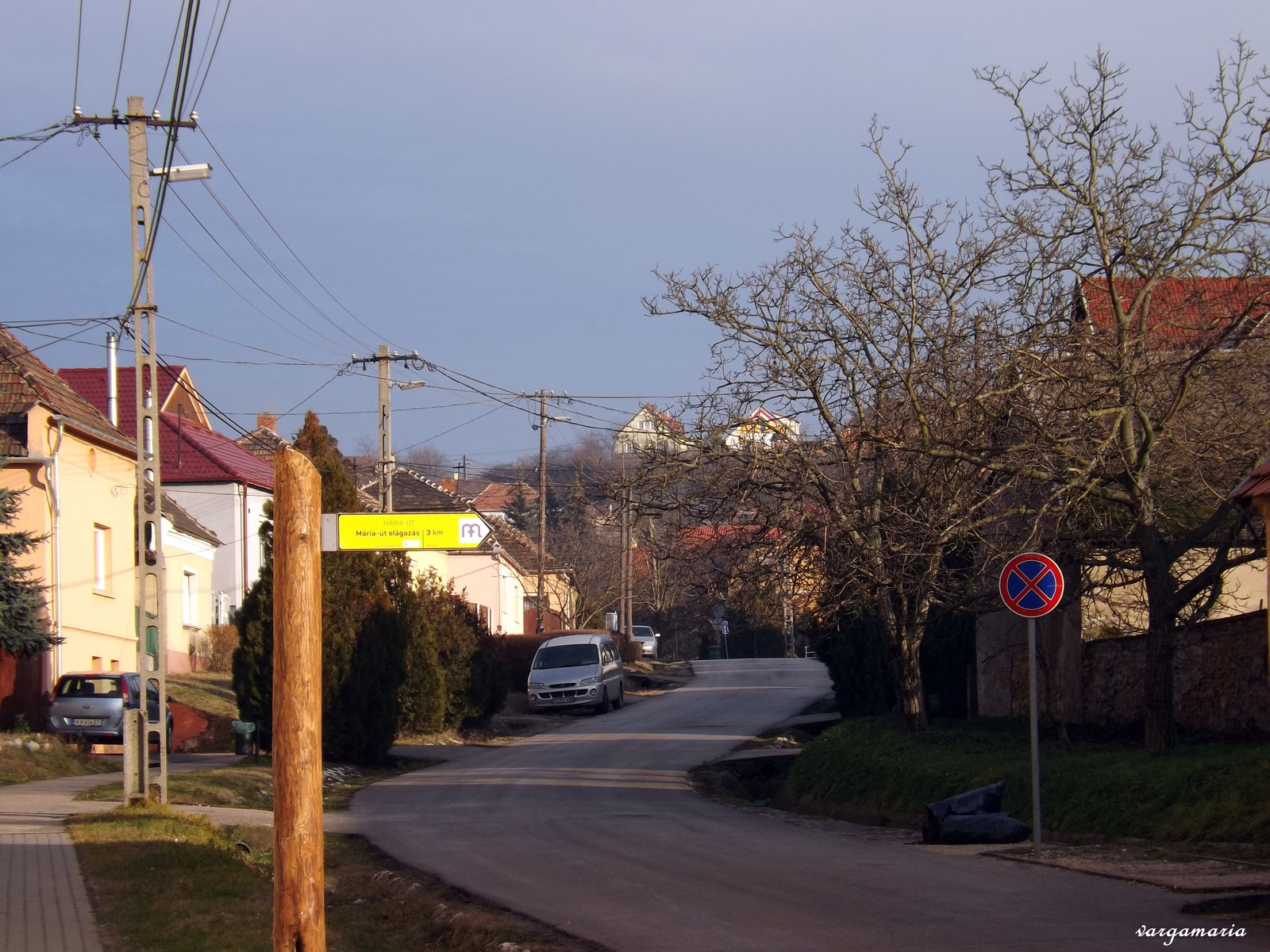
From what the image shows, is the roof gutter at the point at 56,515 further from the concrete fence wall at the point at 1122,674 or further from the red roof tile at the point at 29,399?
the concrete fence wall at the point at 1122,674

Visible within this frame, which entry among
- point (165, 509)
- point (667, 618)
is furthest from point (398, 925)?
point (667, 618)

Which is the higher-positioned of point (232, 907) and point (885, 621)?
point (885, 621)

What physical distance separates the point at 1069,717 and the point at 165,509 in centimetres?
2551

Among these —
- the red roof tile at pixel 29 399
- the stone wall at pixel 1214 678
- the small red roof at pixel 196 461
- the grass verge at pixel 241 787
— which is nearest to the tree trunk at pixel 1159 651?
the stone wall at pixel 1214 678

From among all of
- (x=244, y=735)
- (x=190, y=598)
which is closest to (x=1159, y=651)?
(x=244, y=735)

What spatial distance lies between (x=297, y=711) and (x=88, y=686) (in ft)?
62.6

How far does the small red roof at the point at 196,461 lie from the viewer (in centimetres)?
3844

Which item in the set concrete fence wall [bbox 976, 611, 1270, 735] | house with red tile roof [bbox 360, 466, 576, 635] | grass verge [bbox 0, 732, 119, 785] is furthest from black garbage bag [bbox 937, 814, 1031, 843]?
house with red tile roof [bbox 360, 466, 576, 635]

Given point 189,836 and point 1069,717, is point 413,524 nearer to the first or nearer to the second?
point 189,836

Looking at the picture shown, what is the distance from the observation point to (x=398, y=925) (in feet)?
30.1

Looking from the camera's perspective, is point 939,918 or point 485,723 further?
point 485,723

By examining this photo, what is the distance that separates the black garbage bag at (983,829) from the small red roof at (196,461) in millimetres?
30635

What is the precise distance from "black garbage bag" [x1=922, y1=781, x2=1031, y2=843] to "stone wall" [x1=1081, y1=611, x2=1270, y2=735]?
3.23m

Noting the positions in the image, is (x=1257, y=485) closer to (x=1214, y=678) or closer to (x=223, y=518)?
(x=1214, y=678)
